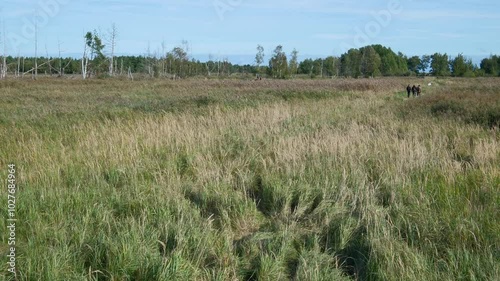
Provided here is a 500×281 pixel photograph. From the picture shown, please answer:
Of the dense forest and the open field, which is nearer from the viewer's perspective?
the open field

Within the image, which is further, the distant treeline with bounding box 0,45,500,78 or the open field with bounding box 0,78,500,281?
the distant treeline with bounding box 0,45,500,78

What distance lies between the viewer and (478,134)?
853cm

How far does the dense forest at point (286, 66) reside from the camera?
71.2 metres

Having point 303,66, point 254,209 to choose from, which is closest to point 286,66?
point 303,66

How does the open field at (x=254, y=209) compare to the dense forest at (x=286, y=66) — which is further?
the dense forest at (x=286, y=66)

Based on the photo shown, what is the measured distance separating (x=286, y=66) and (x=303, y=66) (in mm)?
33435

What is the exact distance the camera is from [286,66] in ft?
234

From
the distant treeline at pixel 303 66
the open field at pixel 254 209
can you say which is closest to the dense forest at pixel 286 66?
the distant treeline at pixel 303 66

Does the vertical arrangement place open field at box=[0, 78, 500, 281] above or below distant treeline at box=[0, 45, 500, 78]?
below

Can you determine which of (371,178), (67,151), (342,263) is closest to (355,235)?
(342,263)

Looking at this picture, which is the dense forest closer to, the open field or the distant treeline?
the distant treeline

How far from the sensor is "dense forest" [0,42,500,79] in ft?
234

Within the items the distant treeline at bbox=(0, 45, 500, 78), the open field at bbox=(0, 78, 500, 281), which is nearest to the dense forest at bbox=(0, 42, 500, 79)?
the distant treeline at bbox=(0, 45, 500, 78)

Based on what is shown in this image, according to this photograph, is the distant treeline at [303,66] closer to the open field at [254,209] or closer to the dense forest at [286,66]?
the dense forest at [286,66]
